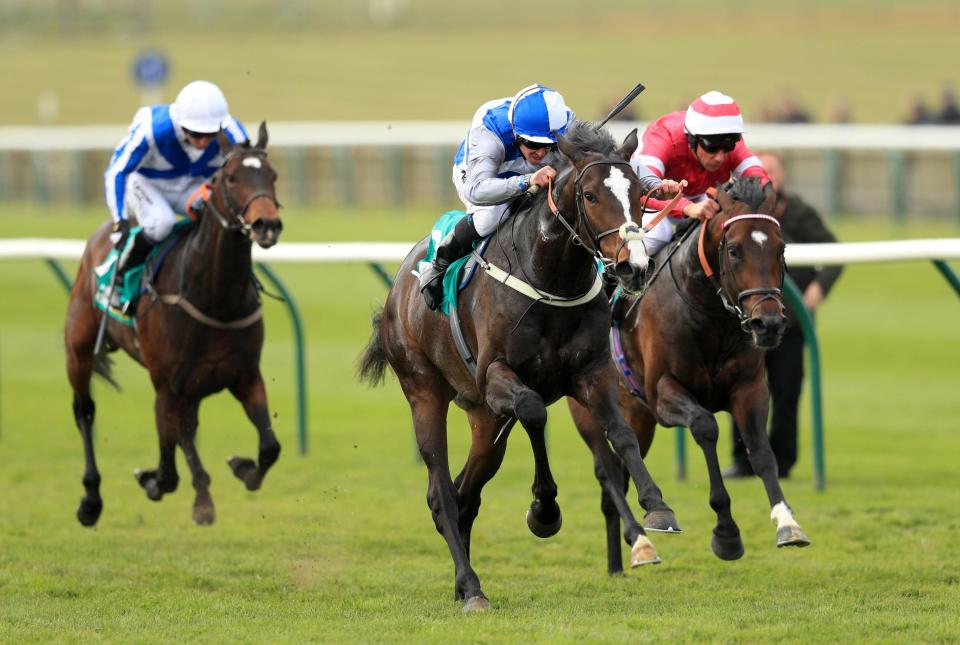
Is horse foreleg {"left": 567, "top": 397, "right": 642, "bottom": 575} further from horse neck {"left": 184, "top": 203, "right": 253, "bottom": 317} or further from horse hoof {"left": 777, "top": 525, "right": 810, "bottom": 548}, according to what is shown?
horse neck {"left": 184, "top": 203, "right": 253, "bottom": 317}

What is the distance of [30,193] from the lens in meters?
26.2

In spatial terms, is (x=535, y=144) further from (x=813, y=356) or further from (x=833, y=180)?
(x=833, y=180)

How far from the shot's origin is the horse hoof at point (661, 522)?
18.0ft

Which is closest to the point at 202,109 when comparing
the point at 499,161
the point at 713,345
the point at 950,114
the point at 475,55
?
the point at 499,161

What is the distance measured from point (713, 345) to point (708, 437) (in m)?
0.46

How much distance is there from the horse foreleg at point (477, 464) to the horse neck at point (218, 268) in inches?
64.2

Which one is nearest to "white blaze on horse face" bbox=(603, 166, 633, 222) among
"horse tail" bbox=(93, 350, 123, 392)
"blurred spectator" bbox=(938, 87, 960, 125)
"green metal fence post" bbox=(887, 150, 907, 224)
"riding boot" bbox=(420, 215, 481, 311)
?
"riding boot" bbox=(420, 215, 481, 311)

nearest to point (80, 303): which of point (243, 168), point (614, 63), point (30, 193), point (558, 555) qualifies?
point (243, 168)

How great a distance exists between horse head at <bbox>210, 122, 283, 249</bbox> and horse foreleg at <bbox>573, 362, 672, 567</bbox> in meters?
1.86

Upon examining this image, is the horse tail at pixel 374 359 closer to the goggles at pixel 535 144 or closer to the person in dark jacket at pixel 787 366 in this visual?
the goggles at pixel 535 144

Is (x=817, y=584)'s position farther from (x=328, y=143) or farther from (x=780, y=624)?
(x=328, y=143)

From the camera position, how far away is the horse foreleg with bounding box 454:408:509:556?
6.54m

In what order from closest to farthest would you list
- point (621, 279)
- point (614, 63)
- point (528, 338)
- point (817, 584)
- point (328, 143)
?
point (621, 279)
point (528, 338)
point (817, 584)
point (328, 143)
point (614, 63)

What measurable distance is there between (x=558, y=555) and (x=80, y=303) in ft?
9.67
